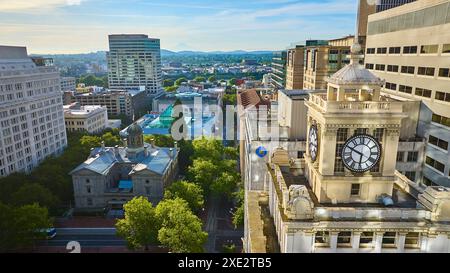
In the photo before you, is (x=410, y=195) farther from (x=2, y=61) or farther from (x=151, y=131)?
(x=151, y=131)

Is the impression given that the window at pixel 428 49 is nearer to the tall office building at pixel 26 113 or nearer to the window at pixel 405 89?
the window at pixel 405 89

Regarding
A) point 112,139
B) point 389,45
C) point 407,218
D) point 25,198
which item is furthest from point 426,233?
point 112,139

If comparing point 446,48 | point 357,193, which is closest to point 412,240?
point 357,193

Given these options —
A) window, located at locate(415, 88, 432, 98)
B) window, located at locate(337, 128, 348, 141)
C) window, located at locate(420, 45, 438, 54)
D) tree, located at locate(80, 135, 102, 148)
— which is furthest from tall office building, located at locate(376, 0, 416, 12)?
tree, located at locate(80, 135, 102, 148)

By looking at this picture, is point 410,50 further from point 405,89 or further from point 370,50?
point 370,50

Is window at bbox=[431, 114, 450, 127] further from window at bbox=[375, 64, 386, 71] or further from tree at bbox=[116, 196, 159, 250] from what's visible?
Answer: tree at bbox=[116, 196, 159, 250]

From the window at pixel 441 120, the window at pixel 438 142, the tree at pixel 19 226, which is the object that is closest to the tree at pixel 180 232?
the tree at pixel 19 226

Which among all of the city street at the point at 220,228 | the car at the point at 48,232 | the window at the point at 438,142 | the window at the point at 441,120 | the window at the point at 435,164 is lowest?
the city street at the point at 220,228
